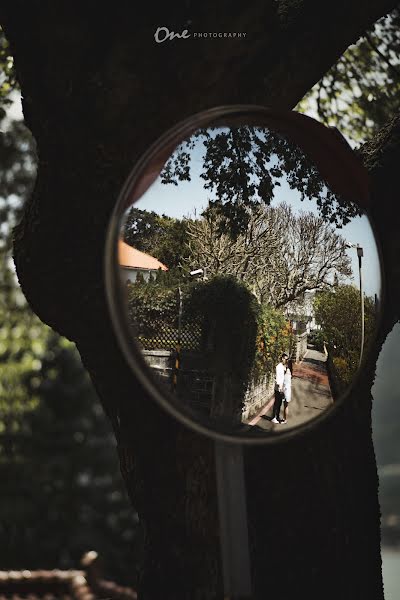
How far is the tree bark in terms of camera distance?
1.94m

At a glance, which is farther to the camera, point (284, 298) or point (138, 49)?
point (138, 49)

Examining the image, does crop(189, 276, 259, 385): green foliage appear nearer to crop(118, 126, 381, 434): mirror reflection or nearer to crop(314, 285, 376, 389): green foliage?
crop(118, 126, 381, 434): mirror reflection

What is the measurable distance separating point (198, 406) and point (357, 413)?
1010 millimetres

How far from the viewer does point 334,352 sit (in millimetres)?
1600

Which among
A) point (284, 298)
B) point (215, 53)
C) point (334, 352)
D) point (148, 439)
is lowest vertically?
point (148, 439)

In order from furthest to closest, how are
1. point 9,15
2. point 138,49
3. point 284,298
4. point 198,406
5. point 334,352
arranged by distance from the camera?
point 9,15 → point 138,49 → point 334,352 → point 284,298 → point 198,406

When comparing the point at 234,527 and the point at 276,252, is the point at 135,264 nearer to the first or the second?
the point at 276,252

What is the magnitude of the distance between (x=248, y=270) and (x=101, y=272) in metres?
0.77

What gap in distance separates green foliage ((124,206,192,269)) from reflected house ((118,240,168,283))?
0.6 inches

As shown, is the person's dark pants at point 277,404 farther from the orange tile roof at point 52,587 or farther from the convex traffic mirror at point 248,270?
the orange tile roof at point 52,587

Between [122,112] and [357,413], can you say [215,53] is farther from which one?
[357,413]

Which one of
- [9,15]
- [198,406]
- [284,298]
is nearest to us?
[198,406]

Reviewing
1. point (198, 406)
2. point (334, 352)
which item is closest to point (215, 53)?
point (334, 352)

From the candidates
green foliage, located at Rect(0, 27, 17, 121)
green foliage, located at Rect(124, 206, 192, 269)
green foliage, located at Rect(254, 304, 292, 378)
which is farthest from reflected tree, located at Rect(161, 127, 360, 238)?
green foliage, located at Rect(0, 27, 17, 121)
